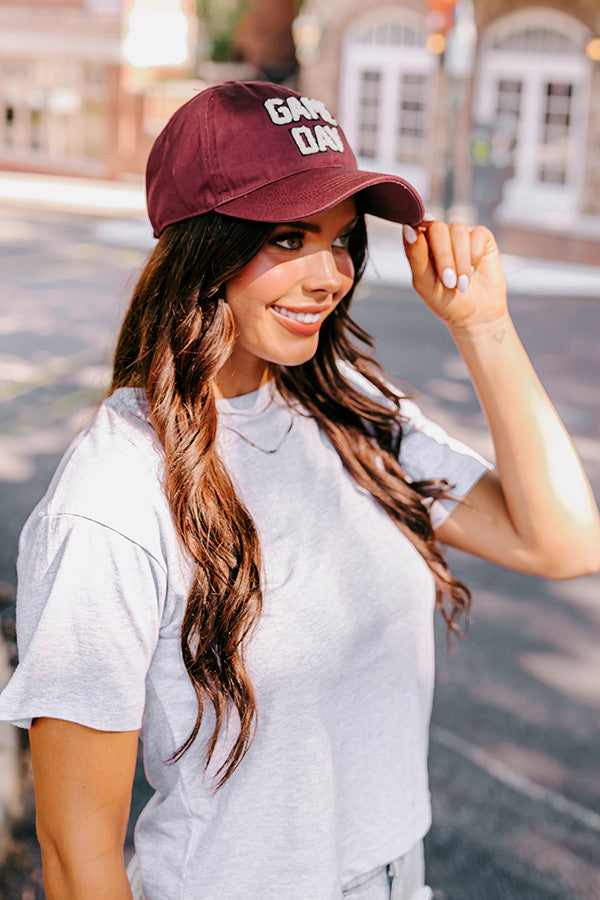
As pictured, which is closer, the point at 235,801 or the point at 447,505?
the point at 235,801

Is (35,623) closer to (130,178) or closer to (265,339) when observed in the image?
(265,339)

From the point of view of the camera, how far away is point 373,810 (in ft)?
4.96

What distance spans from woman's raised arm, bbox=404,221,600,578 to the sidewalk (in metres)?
5.08

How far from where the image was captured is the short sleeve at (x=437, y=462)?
5.82 feet

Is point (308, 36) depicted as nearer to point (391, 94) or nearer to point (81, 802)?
point (391, 94)

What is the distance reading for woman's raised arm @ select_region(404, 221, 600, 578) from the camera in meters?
1.70

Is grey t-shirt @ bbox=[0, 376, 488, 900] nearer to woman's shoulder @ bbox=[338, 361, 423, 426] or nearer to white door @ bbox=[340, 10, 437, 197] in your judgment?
woman's shoulder @ bbox=[338, 361, 423, 426]

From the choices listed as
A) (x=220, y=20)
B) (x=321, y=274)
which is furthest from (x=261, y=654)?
(x=220, y=20)

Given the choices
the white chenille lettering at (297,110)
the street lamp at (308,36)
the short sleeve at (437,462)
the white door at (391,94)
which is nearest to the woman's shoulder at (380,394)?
the short sleeve at (437,462)

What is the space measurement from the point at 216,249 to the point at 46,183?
24.2 meters

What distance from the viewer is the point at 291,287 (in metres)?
1.49

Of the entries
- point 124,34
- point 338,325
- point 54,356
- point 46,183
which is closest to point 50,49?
point 124,34

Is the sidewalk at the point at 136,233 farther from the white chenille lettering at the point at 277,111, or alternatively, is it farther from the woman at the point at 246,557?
the white chenille lettering at the point at 277,111

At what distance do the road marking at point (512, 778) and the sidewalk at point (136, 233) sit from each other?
12.4ft
